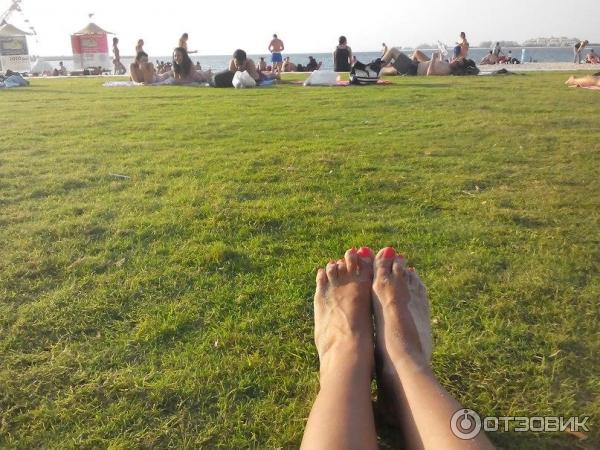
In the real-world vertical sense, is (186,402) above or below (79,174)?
below

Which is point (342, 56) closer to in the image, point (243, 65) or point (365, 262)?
point (243, 65)

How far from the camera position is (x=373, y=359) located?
2.02m

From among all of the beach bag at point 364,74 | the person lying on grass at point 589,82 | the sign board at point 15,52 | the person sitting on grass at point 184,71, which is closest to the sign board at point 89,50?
the sign board at point 15,52

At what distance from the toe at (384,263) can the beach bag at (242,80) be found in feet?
41.9

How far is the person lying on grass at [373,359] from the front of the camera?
1.57 m

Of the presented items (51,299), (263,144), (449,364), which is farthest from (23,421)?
(263,144)

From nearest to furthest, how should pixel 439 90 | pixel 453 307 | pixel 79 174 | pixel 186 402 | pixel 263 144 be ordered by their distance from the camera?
pixel 186 402
pixel 453 307
pixel 79 174
pixel 263 144
pixel 439 90

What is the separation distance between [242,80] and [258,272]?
1240cm

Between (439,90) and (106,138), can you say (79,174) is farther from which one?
(439,90)

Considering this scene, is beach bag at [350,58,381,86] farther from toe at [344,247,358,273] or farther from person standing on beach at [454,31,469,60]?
toe at [344,247,358,273]

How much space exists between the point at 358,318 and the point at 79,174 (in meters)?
3.90

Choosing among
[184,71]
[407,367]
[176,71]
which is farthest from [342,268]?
[176,71]

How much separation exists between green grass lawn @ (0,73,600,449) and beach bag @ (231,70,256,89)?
8.31 m

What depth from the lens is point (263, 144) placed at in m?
6.36
